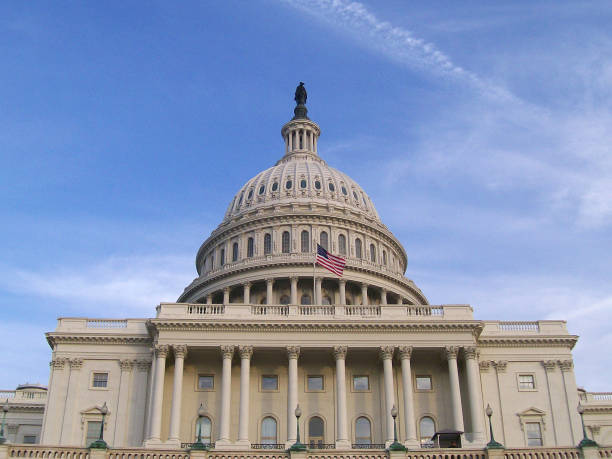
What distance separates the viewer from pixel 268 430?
57.6m

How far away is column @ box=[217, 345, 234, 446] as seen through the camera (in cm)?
5462

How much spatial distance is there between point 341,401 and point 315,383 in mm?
4183

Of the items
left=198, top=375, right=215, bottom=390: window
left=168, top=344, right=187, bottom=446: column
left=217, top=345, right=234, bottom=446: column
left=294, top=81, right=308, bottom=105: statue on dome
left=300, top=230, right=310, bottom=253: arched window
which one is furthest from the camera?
left=294, top=81, right=308, bottom=105: statue on dome

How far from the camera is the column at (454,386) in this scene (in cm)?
5512

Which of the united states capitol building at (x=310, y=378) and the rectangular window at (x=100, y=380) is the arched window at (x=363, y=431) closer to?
the united states capitol building at (x=310, y=378)

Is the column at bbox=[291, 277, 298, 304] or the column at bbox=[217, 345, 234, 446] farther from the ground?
the column at bbox=[291, 277, 298, 304]

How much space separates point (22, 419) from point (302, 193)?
3933cm

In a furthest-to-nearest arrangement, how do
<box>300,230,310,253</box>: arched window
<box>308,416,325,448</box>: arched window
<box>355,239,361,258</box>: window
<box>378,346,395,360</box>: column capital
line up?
<box>355,239,361,258</box>: window < <box>300,230,310,253</box>: arched window < <box>378,346,395,360</box>: column capital < <box>308,416,325,448</box>: arched window

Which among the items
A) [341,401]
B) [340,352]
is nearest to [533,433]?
[341,401]

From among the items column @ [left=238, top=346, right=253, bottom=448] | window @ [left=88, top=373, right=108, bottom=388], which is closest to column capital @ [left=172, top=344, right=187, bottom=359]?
column @ [left=238, top=346, right=253, bottom=448]

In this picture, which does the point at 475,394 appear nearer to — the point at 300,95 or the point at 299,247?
the point at 299,247

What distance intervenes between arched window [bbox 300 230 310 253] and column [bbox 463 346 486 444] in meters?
29.6

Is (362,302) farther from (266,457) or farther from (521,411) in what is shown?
(266,457)

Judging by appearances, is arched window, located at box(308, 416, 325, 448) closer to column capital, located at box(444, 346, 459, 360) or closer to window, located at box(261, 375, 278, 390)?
window, located at box(261, 375, 278, 390)
